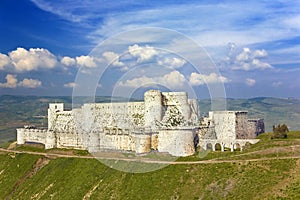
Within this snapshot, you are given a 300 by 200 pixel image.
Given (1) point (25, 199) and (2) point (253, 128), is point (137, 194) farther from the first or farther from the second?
(2) point (253, 128)

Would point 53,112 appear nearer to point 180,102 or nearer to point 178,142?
point 180,102

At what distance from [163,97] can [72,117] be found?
27.7 metres

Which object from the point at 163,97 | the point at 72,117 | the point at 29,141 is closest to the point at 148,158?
the point at 163,97

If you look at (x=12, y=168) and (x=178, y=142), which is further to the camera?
(x=12, y=168)

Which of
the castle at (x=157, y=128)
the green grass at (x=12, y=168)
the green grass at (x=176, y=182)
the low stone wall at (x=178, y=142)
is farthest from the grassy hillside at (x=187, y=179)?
the castle at (x=157, y=128)

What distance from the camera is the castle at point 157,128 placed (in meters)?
78.4

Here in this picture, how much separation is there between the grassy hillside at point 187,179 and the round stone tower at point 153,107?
13.4 m

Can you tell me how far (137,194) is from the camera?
63.9m

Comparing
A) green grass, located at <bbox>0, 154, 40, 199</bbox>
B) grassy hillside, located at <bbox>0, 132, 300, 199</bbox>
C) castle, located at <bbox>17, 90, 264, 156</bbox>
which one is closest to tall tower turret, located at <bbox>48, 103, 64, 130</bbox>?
castle, located at <bbox>17, 90, 264, 156</bbox>

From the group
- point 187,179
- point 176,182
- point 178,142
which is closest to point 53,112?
point 178,142

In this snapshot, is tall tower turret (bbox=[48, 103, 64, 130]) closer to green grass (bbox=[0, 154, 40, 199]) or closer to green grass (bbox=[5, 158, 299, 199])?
green grass (bbox=[0, 154, 40, 199])

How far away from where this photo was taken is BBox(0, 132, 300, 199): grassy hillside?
185 feet

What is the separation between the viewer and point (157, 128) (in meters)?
80.9

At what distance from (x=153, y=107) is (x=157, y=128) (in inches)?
191
